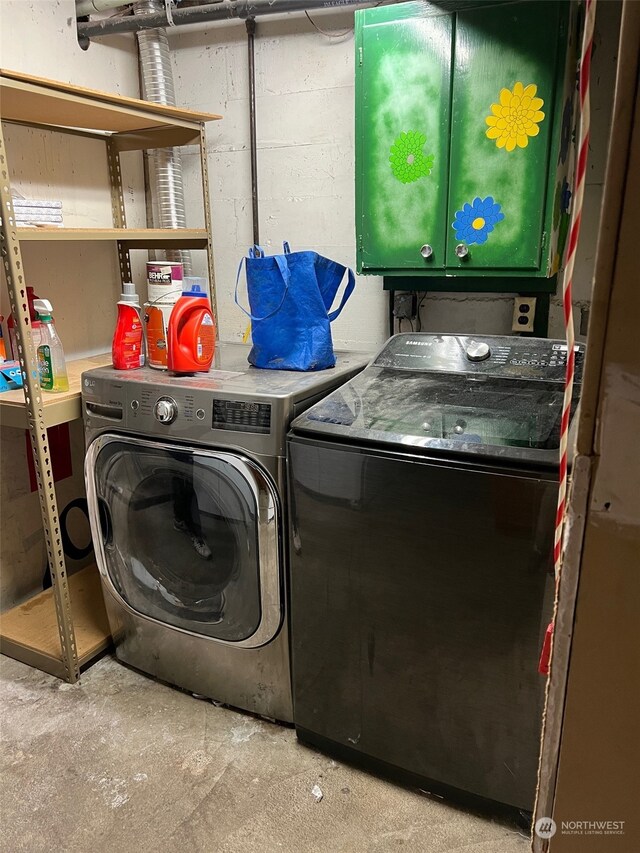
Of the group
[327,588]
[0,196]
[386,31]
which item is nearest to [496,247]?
[386,31]

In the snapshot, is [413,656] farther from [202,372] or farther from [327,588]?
[202,372]

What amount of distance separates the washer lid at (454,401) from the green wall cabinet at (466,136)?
24 cm

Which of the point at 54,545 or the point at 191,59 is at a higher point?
the point at 191,59

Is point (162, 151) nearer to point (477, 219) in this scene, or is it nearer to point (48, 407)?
point (48, 407)

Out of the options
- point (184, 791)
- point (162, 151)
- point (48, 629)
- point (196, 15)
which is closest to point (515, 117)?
point (196, 15)

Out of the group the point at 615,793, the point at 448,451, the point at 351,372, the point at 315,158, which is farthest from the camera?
the point at 315,158

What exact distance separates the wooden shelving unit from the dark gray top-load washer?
795mm

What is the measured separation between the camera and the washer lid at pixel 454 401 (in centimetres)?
138

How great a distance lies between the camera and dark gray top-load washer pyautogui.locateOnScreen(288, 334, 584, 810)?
1.34 metres

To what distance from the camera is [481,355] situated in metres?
1.87

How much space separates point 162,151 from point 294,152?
0.54m

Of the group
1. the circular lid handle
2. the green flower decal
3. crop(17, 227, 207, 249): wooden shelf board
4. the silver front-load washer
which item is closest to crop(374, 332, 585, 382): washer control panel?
the circular lid handle

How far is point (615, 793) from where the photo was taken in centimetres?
75

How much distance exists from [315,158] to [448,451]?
1536 mm
